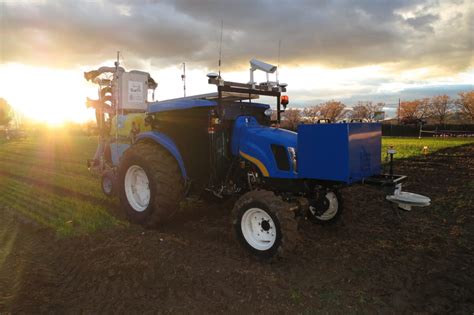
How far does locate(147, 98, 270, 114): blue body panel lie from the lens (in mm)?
4949

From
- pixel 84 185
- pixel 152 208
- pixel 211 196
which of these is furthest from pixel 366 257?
pixel 84 185

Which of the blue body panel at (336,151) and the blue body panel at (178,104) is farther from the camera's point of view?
the blue body panel at (178,104)

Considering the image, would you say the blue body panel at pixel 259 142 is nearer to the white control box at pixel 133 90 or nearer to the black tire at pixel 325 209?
the black tire at pixel 325 209

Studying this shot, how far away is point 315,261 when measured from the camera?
4.34 m

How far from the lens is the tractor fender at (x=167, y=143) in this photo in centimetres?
541

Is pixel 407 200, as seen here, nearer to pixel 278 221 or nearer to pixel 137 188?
pixel 278 221

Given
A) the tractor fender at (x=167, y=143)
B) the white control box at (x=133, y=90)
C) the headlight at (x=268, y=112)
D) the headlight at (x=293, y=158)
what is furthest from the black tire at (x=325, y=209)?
the white control box at (x=133, y=90)

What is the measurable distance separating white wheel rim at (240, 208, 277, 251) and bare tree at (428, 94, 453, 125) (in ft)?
271

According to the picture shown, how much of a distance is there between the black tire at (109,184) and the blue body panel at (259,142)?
344cm

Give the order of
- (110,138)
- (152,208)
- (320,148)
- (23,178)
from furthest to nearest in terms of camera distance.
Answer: (23,178)
(110,138)
(152,208)
(320,148)

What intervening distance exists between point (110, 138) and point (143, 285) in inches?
178

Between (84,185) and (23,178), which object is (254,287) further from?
(23,178)

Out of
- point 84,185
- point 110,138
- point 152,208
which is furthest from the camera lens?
point 84,185

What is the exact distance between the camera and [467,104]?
237 ft
